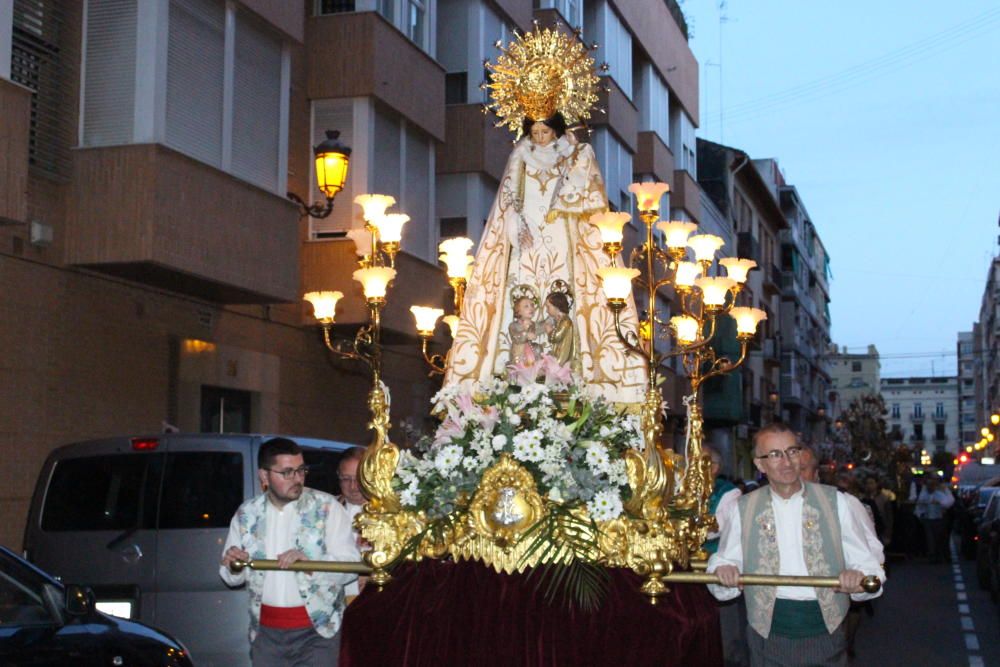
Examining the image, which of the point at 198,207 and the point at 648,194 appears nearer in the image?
the point at 648,194

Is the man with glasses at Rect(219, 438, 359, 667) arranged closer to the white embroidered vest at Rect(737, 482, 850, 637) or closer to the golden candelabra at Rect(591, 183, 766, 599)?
the golden candelabra at Rect(591, 183, 766, 599)

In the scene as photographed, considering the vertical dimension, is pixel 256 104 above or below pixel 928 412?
below

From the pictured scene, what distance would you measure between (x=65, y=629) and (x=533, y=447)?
255 cm

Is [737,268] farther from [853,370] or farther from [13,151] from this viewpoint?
[853,370]

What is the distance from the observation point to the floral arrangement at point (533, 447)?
6.95 meters

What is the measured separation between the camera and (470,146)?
24375mm

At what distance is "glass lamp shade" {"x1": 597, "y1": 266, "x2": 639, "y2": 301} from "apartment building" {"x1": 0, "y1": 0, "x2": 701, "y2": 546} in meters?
6.47

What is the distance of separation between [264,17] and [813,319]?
79.2 meters

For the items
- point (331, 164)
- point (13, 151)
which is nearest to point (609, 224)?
point (331, 164)

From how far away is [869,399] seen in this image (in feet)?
187

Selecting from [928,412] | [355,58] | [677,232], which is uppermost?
[928,412]

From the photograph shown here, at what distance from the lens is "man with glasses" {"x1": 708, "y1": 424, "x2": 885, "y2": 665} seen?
668cm

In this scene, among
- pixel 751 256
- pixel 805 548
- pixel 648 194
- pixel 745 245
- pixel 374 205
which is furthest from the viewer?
pixel 751 256

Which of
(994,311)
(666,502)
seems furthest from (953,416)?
(666,502)
